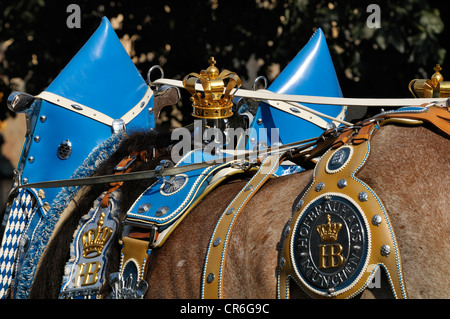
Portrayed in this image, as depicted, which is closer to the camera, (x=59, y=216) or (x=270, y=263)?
(x=270, y=263)

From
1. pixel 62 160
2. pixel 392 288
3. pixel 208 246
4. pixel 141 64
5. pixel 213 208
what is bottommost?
pixel 392 288

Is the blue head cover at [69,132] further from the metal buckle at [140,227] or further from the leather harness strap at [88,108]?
the metal buckle at [140,227]

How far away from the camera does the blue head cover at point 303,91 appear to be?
3.12 metres

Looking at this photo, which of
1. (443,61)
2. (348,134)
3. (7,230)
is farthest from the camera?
(443,61)

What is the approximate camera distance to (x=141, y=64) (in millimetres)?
5961

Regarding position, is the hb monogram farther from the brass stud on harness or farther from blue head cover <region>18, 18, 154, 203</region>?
blue head cover <region>18, 18, 154, 203</region>

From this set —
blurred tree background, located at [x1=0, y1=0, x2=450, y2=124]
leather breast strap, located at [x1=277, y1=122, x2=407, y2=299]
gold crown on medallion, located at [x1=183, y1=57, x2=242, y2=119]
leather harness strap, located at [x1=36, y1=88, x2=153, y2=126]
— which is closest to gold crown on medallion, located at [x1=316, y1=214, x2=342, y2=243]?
leather breast strap, located at [x1=277, y1=122, x2=407, y2=299]

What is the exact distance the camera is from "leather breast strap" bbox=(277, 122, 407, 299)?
5.44 feet

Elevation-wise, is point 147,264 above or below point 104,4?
below

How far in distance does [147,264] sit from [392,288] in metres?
0.88

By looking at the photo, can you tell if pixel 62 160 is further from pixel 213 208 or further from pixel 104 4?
pixel 104 4

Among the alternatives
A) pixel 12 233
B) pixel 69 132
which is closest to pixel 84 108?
pixel 69 132

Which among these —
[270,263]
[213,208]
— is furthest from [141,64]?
[270,263]
